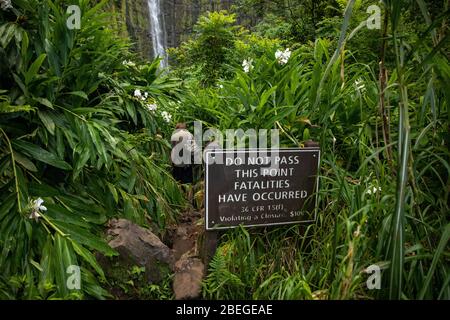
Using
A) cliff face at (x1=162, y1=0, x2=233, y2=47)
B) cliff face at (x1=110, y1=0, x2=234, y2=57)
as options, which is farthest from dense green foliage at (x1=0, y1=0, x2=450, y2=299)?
cliff face at (x1=162, y1=0, x2=233, y2=47)

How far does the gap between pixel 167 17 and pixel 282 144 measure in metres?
15.9

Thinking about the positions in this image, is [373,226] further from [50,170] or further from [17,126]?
[17,126]

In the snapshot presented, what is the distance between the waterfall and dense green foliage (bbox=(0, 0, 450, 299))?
11.0 metres

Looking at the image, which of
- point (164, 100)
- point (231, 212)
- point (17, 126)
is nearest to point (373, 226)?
point (231, 212)

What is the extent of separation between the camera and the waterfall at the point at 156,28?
1406 centimetres

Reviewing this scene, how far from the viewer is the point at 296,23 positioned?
20.5 feet

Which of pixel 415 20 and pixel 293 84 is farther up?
pixel 415 20

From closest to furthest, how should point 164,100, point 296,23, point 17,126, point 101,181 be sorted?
point 17,126
point 101,181
point 164,100
point 296,23

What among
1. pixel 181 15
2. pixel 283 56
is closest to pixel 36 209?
pixel 283 56

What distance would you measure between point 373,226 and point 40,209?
170 cm

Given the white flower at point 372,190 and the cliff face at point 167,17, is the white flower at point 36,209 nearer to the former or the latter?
the white flower at point 372,190

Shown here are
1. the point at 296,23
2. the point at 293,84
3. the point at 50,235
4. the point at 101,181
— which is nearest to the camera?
the point at 50,235

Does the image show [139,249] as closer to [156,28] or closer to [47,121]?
[47,121]

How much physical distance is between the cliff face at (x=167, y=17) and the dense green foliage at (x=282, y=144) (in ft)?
30.7
